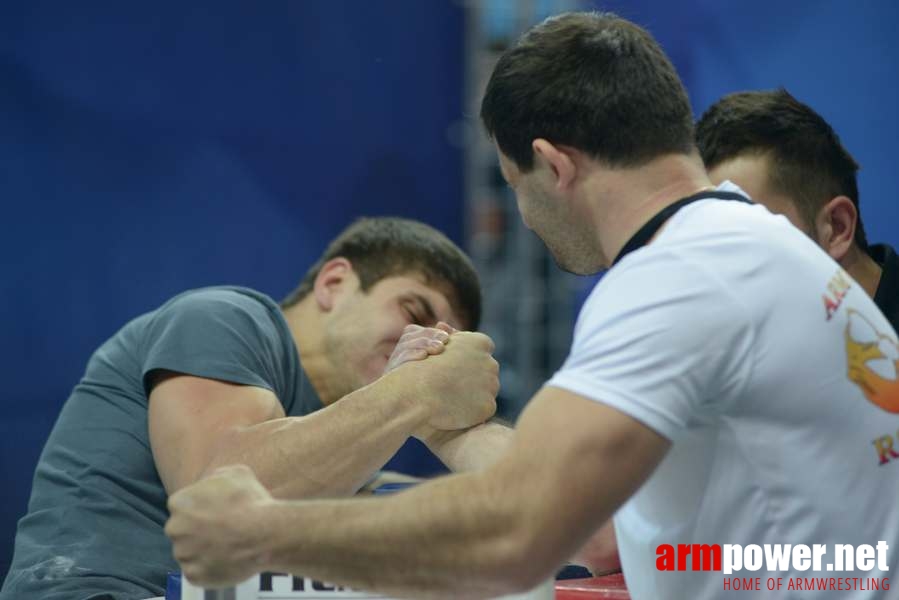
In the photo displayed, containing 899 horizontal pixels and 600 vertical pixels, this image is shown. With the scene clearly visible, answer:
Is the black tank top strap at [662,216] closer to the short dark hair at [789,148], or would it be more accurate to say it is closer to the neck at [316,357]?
the short dark hair at [789,148]

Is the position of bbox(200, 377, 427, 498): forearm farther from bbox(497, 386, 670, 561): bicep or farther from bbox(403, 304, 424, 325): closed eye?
bbox(497, 386, 670, 561): bicep

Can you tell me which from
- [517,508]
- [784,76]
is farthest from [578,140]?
[784,76]

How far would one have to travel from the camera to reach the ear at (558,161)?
56.8 inches

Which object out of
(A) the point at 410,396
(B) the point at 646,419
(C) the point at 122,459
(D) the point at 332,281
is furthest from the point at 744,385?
(D) the point at 332,281

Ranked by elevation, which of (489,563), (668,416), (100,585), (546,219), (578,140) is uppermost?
(578,140)

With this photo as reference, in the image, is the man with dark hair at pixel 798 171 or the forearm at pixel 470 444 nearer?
the forearm at pixel 470 444

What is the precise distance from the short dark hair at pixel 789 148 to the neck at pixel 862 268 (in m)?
0.03

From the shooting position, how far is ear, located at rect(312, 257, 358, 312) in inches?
105

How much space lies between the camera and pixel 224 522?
4.05 ft

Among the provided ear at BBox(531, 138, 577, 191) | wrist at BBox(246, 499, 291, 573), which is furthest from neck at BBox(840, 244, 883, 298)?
wrist at BBox(246, 499, 291, 573)

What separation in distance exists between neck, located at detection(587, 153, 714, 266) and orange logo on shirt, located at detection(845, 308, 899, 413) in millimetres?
245

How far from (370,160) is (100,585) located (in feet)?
5.48

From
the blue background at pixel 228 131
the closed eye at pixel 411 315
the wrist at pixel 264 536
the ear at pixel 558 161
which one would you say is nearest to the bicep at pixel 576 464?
the wrist at pixel 264 536

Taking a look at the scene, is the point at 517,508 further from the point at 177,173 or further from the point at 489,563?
the point at 177,173
